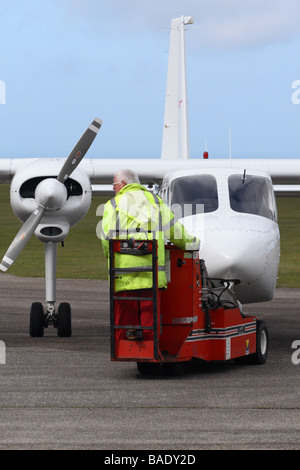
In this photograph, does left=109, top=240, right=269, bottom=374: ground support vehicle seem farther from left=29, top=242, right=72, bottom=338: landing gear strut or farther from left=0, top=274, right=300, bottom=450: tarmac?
left=29, top=242, right=72, bottom=338: landing gear strut

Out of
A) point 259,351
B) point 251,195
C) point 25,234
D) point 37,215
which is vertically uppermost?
point 251,195

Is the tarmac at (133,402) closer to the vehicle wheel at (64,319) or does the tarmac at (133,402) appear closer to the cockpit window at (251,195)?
the vehicle wheel at (64,319)

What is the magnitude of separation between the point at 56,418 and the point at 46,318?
6.06 metres

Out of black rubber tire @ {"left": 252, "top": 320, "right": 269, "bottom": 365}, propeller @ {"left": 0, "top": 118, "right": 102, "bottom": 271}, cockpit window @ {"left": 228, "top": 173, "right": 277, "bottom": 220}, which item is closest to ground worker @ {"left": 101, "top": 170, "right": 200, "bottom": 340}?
black rubber tire @ {"left": 252, "top": 320, "right": 269, "bottom": 365}

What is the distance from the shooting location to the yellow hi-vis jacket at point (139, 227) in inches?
368

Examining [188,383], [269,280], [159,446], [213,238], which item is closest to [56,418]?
[159,446]

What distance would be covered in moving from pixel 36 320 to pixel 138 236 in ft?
14.4

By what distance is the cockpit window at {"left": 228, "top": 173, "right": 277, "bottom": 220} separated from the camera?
11703 millimetres

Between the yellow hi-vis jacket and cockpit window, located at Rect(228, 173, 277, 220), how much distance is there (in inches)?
85.7

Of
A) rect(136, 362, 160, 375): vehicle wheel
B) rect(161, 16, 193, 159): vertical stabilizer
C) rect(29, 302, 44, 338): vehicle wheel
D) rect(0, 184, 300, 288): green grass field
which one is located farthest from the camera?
rect(0, 184, 300, 288): green grass field

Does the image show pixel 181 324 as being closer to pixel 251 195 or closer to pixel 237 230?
pixel 237 230

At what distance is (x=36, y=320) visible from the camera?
13.3 meters

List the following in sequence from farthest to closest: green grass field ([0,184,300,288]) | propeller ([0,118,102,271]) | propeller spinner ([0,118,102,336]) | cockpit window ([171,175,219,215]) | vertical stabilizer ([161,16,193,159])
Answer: green grass field ([0,184,300,288]) → vertical stabilizer ([161,16,193,159]) → propeller ([0,118,102,271]) → propeller spinner ([0,118,102,336]) → cockpit window ([171,175,219,215])

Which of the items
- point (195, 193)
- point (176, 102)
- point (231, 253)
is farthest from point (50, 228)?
point (176, 102)
